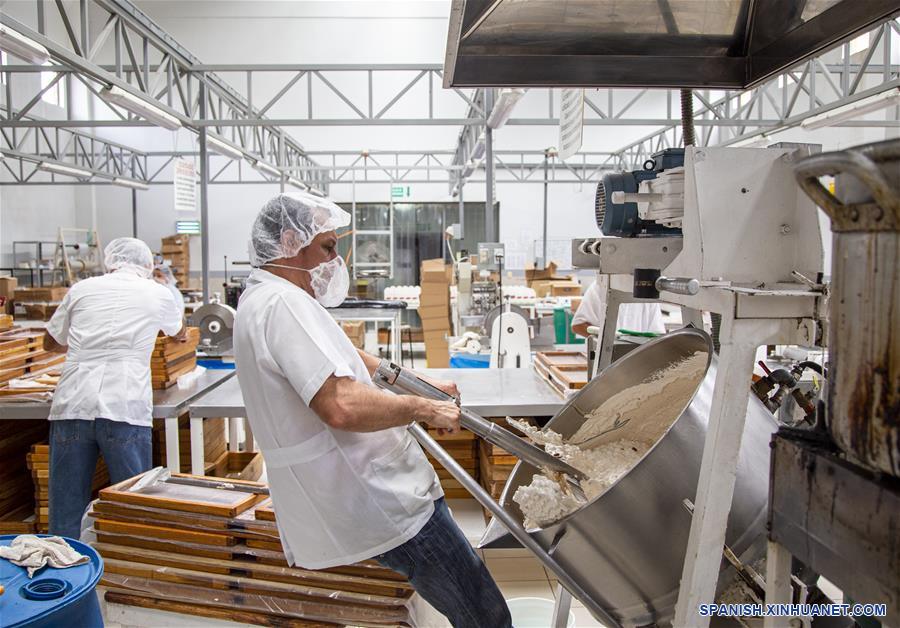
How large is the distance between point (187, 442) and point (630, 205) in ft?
9.89

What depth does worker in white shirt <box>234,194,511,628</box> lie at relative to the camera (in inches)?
59.9

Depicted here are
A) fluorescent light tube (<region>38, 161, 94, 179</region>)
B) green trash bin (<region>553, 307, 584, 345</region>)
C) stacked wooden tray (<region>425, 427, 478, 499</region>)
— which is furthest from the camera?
fluorescent light tube (<region>38, 161, 94, 179</region>)

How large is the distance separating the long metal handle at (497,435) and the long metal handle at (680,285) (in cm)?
46

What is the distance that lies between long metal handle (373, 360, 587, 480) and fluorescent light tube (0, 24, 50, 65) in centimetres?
329

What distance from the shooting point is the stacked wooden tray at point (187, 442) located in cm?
343

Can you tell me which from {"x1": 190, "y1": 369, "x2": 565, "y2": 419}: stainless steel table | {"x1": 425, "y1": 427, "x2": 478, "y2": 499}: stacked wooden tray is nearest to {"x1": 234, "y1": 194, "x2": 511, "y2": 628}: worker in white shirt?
{"x1": 190, "y1": 369, "x2": 565, "y2": 419}: stainless steel table

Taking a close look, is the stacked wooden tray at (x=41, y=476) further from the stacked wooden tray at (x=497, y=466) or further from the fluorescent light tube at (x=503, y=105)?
the fluorescent light tube at (x=503, y=105)

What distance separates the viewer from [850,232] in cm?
72

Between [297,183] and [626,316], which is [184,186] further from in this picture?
[297,183]

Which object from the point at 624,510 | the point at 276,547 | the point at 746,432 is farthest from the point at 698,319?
the point at 276,547

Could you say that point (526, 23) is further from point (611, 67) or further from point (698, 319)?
point (698, 319)

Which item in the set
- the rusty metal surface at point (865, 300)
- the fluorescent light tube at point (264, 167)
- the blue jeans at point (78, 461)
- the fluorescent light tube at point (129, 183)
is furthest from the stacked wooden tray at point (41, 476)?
the fluorescent light tube at point (129, 183)

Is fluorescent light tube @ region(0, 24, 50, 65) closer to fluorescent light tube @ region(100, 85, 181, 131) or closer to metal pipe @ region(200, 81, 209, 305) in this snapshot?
fluorescent light tube @ region(100, 85, 181, 131)

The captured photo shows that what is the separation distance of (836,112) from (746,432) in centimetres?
500
